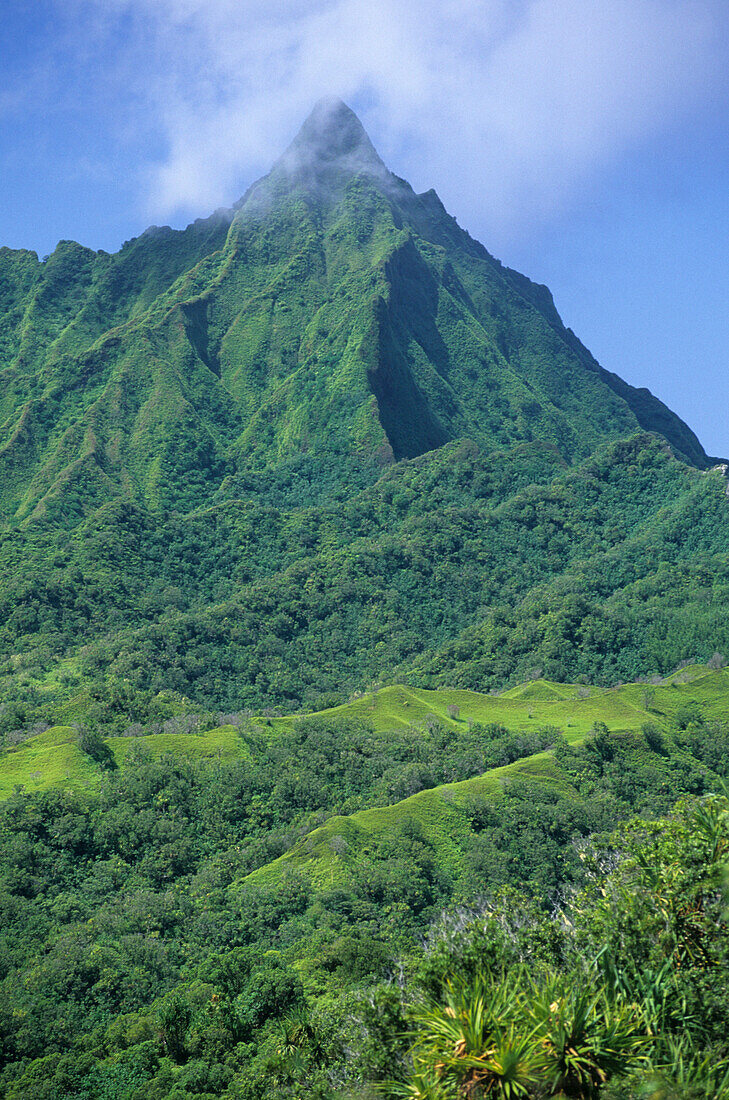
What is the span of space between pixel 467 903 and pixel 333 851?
10.8 metres

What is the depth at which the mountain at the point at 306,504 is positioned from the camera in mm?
109125

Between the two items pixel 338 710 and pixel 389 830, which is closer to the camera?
pixel 389 830

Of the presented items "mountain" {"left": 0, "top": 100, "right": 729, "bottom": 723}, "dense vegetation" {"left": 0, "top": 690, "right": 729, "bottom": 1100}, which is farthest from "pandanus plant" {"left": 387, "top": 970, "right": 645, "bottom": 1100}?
"mountain" {"left": 0, "top": 100, "right": 729, "bottom": 723}

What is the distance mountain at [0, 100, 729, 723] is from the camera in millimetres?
109125

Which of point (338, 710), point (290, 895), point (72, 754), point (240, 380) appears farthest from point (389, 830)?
point (240, 380)

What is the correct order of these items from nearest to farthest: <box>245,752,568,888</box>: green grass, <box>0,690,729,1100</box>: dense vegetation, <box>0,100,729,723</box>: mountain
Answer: <box>0,690,729,1100</box>: dense vegetation → <box>245,752,568,888</box>: green grass → <box>0,100,729,723</box>: mountain

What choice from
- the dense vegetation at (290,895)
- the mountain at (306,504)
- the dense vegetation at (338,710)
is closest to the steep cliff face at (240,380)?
the mountain at (306,504)

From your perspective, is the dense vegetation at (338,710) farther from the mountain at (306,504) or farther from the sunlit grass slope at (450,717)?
the mountain at (306,504)

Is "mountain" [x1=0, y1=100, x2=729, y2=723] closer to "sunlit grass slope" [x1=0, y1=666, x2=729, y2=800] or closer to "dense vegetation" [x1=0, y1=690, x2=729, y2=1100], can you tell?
"sunlit grass slope" [x1=0, y1=666, x2=729, y2=800]

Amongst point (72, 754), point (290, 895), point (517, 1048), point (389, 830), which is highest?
point (517, 1048)

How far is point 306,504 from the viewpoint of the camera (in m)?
157

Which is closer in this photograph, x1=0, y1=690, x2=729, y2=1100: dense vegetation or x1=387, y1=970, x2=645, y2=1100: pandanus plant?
x1=387, y1=970, x2=645, y2=1100: pandanus plant

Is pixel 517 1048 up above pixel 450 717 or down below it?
above

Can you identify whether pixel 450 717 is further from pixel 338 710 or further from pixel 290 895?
pixel 290 895
